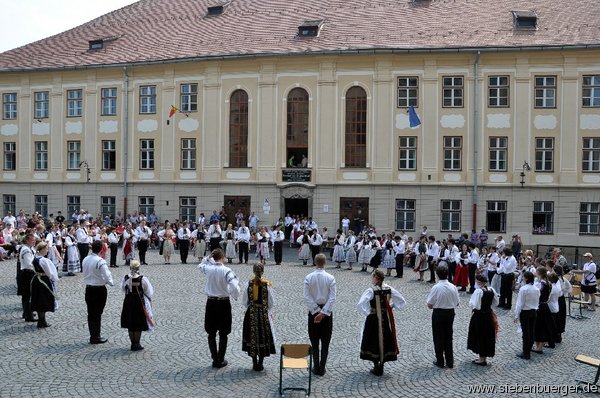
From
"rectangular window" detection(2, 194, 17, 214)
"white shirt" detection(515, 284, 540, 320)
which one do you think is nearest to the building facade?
"rectangular window" detection(2, 194, 17, 214)

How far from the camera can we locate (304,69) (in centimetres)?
3434

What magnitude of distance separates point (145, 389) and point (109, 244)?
54.5ft

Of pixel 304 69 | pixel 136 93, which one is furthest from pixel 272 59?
pixel 136 93

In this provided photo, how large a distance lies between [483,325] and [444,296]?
3.17 ft

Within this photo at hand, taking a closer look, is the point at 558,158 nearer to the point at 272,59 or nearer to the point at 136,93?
the point at 272,59

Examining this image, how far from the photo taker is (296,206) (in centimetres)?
3462

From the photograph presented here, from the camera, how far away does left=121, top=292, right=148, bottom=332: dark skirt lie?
1154 cm

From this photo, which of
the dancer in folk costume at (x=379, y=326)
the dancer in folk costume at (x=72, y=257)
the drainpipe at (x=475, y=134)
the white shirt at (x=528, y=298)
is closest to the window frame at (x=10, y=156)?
the dancer in folk costume at (x=72, y=257)

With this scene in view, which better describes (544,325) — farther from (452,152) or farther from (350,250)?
(452,152)

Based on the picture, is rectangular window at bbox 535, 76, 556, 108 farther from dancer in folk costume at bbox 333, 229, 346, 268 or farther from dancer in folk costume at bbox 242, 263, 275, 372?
dancer in folk costume at bbox 242, 263, 275, 372

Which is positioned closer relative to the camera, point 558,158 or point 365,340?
point 365,340

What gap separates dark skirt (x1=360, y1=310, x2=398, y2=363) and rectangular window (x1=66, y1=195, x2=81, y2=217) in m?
31.3

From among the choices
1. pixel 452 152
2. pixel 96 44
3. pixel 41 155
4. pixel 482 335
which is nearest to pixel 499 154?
pixel 452 152

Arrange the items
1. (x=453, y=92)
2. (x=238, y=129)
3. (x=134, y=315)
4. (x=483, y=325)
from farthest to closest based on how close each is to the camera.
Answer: (x=238, y=129)
(x=453, y=92)
(x=134, y=315)
(x=483, y=325)
